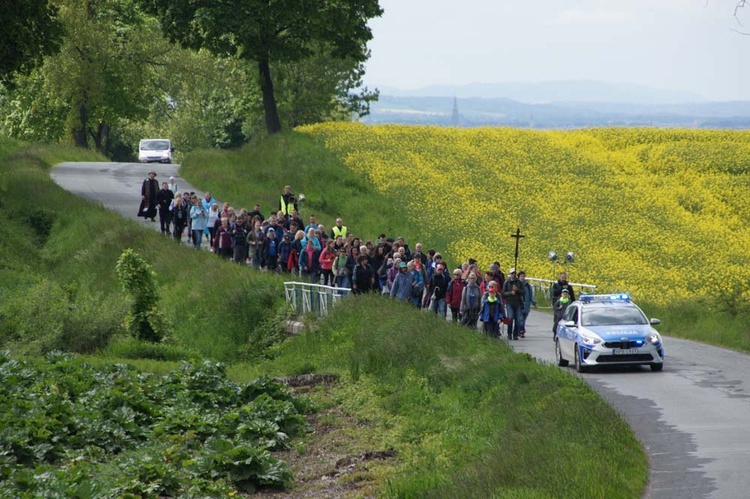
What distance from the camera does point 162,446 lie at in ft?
59.8

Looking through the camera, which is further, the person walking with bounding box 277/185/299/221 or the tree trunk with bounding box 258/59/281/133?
the tree trunk with bounding box 258/59/281/133

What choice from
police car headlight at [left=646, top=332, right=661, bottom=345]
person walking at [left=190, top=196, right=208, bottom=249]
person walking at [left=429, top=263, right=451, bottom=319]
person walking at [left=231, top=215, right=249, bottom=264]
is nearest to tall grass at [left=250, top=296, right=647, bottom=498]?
person walking at [left=429, top=263, right=451, bottom=319]

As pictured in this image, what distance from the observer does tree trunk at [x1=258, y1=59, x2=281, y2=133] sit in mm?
52359

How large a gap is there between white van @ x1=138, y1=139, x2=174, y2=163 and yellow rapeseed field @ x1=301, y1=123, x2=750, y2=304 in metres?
10.2

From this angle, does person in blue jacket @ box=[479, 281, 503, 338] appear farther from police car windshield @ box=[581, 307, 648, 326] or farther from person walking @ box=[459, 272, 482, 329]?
police car windshield @ box=[581, 307, 648, 326]

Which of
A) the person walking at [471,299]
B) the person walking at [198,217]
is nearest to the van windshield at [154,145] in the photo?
the person walking at [198,217]

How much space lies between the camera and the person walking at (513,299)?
2753 centimetres

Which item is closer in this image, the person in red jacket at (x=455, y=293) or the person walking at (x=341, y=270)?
the person in red jacket at (x=455, y=293)

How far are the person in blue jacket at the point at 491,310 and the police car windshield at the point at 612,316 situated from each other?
7.45 ft

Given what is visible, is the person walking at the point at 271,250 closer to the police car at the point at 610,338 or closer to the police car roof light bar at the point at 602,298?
the police car roof light bar at the point at 602,298

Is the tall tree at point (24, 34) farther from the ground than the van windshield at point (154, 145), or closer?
farther from the ground

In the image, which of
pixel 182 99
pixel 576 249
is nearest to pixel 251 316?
pixel 576 249

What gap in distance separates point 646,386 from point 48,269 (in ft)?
76.9

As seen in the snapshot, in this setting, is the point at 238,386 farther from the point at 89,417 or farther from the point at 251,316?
the point at 251,316
